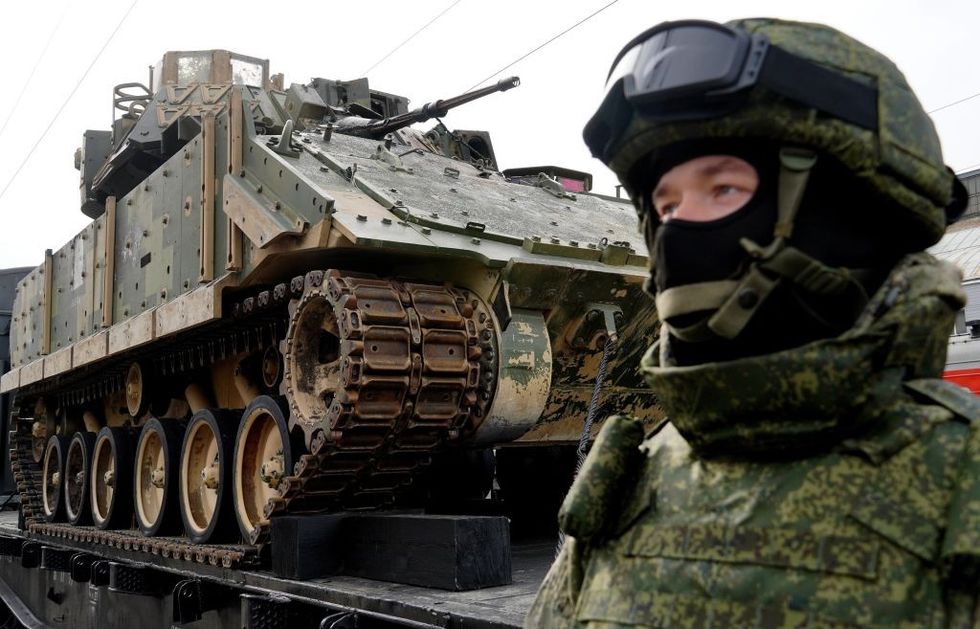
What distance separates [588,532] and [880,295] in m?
0.57

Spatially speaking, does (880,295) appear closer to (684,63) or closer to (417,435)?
(684,63)

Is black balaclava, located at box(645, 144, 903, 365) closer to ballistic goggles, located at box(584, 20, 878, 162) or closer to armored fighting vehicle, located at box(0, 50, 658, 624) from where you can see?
ballistic goggles, located at box(584, 20, 878, 162)

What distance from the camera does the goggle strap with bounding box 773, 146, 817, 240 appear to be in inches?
57.4

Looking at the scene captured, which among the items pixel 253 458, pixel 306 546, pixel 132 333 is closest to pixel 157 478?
pixel 132 333

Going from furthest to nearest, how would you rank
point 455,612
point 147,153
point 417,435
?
point 147,153 < point 417,435 < point 455,612

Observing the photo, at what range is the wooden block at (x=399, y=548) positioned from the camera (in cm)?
457

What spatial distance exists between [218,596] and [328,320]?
1639 mm

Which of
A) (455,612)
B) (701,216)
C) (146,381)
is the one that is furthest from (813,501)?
(146,381)

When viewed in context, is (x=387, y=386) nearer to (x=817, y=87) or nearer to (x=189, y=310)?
(x=189, y=310)

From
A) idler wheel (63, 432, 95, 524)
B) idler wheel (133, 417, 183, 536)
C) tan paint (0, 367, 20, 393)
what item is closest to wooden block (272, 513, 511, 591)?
idler wheel (133, 417, 183, 536)

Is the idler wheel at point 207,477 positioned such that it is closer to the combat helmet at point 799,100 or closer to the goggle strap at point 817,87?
the combat helmet at point 799,100

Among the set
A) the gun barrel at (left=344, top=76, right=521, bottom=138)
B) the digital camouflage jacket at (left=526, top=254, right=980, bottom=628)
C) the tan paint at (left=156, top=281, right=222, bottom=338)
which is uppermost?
the gun barrel at (left=344, top=76, right=521, bottom=138)

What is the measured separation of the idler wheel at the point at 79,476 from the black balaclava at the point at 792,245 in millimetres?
8397

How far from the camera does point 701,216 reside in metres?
1.54
